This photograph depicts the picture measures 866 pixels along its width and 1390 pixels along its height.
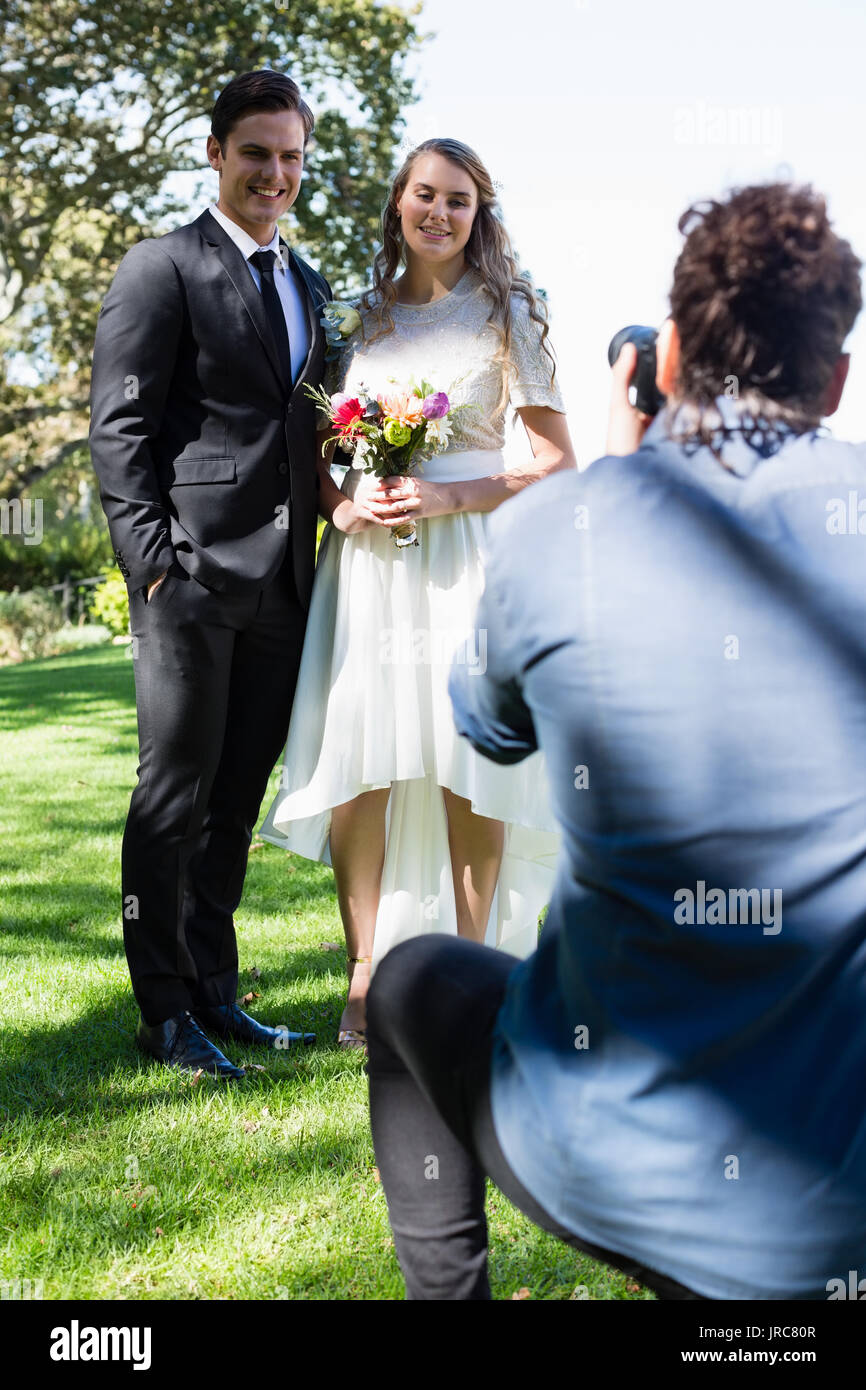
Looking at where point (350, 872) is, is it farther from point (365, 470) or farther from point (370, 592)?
point (365, 470)

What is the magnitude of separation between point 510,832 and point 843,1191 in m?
2.66

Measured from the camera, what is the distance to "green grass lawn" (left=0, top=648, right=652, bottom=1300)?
263 centimetres

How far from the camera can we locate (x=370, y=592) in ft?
12.7

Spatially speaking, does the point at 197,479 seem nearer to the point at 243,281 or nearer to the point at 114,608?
the point at 243,281

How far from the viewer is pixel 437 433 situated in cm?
370

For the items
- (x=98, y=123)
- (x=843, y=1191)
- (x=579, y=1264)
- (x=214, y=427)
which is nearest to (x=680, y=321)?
(x=843, y=1191)

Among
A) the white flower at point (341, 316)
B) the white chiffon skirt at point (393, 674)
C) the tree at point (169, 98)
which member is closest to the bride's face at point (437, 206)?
the white flower at point (341, 316)

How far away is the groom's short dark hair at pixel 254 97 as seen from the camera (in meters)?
3.64

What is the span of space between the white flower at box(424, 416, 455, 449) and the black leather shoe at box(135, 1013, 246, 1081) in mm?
1854

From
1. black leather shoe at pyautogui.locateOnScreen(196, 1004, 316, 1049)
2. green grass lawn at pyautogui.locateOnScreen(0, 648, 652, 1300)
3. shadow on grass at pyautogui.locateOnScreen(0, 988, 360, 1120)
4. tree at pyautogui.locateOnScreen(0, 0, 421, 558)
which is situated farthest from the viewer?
tree at pyautogui.locateOnScreen(0, 0, 421, 558)

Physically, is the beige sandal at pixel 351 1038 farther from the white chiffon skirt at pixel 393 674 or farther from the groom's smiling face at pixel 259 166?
the groom's smiling face at pixel 259 166

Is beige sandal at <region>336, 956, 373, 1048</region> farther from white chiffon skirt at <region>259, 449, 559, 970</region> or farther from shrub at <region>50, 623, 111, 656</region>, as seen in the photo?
shrub at <region>50, 623, 111, 656</region>

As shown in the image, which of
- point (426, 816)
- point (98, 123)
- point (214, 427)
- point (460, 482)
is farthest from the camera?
point (98, 123)

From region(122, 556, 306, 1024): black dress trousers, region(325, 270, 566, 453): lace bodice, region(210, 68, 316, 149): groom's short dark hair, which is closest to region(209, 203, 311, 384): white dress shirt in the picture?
region(325, 270, 566, 453): lace bodice
